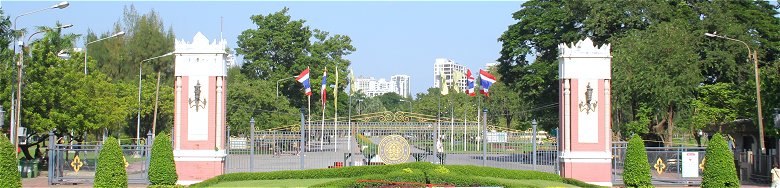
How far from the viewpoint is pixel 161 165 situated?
23.8m

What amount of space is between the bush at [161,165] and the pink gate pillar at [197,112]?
3126 millimetres

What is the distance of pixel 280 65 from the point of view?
62281 millimetres

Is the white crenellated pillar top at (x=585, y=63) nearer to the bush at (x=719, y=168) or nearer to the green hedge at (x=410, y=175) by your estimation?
the green hedge at (x=410, y=175)

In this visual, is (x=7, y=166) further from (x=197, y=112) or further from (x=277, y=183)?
(x=197, y=112)

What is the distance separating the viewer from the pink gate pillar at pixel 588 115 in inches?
1076

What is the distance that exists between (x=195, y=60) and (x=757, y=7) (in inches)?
1164

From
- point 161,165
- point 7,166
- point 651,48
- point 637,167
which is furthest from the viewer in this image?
point 651,48

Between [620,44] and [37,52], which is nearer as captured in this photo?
[37,52]

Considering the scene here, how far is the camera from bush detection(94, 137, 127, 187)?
888 inches

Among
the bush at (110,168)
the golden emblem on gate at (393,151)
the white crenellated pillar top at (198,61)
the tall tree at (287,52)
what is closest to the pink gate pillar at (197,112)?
the white crenellated pillar top at (198,61)

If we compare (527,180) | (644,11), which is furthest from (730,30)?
(527,180)

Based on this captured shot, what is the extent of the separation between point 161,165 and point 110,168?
1536mm

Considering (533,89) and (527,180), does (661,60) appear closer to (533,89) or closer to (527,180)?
(533,89)

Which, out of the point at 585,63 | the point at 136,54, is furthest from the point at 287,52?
the point at 585,63
